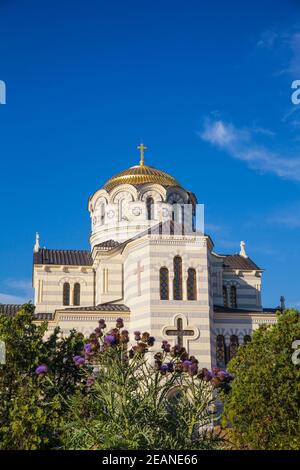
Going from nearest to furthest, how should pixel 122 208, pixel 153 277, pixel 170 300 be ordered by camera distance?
pixel 170 300, pixel 153 277, pixel 122 208

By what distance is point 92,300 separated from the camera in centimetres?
3988

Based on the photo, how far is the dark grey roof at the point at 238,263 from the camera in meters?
41.5

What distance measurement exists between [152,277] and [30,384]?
52.2 feet

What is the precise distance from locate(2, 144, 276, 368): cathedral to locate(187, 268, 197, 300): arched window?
0.05 m

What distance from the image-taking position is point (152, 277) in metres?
32.5

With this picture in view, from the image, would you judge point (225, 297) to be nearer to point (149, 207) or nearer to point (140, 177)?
point (149, 207)

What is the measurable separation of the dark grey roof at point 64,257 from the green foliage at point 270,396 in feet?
74.4

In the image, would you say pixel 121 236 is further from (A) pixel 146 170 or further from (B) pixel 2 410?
(B) pixel 2 410

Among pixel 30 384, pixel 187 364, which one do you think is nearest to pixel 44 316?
pixel 30 384

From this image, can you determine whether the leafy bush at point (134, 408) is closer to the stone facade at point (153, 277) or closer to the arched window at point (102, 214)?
the stone facade at point (153, 277)

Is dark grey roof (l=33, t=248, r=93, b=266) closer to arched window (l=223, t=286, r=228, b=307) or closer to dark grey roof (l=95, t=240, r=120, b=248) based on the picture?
dark grey roof (l=95, t=240, r=120, b=248)

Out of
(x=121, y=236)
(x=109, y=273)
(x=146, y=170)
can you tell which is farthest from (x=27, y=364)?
(x=146, y=170)

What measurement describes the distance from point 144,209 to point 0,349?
23.9 m

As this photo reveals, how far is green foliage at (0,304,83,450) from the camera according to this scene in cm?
1550
